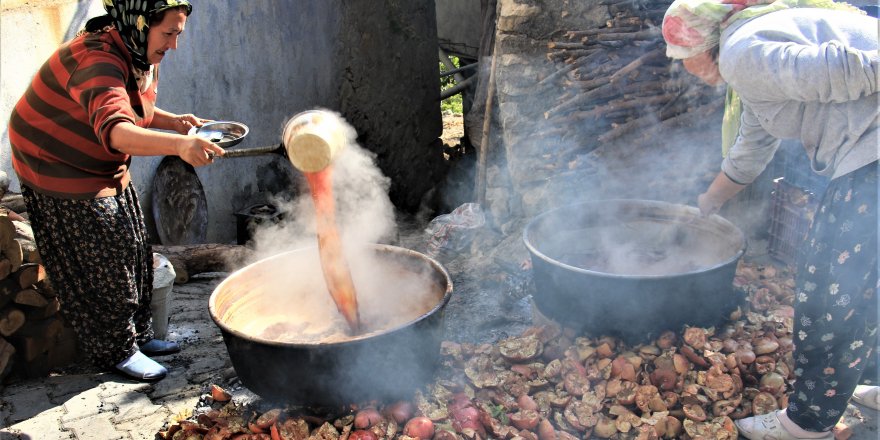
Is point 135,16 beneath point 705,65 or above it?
above

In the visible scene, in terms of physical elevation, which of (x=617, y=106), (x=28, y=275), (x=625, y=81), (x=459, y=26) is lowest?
(x=28, y=275)

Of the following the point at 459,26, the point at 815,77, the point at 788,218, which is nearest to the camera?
the point at 815,77

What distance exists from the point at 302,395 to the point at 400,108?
14.3 ft

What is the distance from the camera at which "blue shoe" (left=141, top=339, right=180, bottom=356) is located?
4.22 m

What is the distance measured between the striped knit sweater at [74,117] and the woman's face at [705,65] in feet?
8.34

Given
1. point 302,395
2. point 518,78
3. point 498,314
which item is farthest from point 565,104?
point 302,395

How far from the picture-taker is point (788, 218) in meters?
4.76

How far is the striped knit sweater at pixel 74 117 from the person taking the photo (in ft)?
10.4

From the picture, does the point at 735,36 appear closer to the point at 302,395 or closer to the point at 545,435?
the point at 545,435

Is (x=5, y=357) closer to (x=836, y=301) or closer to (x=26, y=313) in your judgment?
(x=26, y=313)

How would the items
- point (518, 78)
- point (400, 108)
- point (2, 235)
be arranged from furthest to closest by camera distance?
point (400, 108) < point (518, 78) < point (2, 235)

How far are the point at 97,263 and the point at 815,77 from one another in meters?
3.46

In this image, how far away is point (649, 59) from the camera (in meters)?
4.93

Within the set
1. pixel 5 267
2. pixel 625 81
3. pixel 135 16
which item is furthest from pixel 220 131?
Result: pixel 625 81
